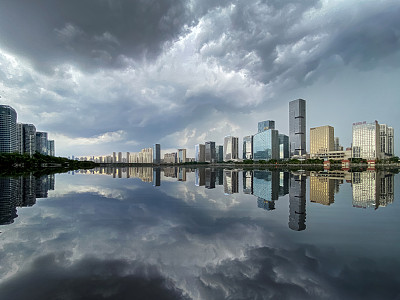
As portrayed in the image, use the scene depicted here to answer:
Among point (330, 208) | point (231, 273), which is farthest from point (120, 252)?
point (330, 208)

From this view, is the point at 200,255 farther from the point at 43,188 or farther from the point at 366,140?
the point at 366,140

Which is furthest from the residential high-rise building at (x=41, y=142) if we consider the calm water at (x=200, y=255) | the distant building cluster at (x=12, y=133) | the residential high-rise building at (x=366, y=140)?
the residential high-rise building at (x=366, y=140)

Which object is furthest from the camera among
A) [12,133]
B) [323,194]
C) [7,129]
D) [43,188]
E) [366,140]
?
[366,140]

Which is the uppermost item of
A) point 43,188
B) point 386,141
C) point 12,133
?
point 12,133

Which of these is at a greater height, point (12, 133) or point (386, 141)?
point (12, 133)

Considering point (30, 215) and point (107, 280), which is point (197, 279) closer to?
point (107, 280)

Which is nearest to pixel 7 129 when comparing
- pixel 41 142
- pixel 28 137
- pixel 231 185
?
pixel 28 137

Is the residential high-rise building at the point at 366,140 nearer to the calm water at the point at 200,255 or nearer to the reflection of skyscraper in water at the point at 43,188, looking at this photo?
the calm water at the point at 200,255
